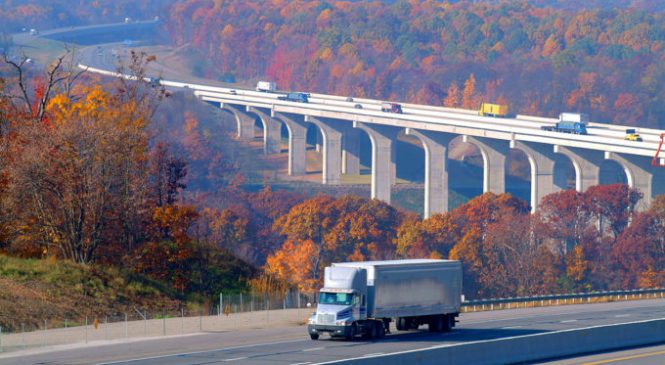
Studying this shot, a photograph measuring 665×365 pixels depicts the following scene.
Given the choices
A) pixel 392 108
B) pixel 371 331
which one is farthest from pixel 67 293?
pixel 392 108

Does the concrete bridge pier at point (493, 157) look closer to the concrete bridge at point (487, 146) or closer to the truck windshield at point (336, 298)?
the concrete bridge at point (487, 146)

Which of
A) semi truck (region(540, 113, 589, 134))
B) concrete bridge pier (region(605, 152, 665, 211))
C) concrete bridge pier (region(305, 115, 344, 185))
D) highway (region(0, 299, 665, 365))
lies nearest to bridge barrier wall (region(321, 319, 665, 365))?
highway (region(0, 299, 665, 365))

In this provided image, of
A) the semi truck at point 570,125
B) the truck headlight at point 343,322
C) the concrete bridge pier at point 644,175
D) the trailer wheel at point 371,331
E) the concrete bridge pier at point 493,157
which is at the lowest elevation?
the trailer wheel at point 371,331

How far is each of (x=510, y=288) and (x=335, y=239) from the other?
22.0 metres

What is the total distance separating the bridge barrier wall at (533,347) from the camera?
37.3 meters

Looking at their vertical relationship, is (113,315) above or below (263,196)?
below

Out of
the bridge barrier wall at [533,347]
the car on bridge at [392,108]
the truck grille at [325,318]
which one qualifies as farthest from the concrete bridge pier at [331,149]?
the bridge barrier wall at [533,347]

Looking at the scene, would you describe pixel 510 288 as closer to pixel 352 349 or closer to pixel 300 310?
pixel 300 310

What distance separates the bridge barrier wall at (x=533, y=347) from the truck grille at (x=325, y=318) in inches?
328

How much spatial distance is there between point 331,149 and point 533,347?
499 feet

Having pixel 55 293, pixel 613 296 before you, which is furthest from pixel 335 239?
pixel 55 293

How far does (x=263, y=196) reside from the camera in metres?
152

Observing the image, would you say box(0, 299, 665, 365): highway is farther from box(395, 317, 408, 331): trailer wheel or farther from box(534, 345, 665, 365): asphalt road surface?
box(534, 345, 665, 365): asphalt road surface

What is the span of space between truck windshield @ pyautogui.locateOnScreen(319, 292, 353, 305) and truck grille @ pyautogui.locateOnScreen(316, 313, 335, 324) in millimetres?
500
